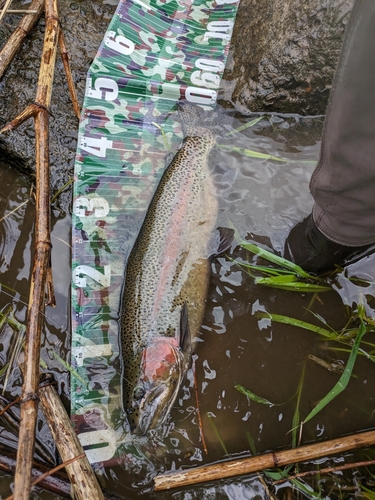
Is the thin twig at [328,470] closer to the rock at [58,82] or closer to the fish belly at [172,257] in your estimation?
the fish belly at [172,257]

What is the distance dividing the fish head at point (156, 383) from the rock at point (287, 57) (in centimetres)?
202

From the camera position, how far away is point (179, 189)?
3.09m

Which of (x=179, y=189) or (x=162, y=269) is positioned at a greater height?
(x=179, y=189)

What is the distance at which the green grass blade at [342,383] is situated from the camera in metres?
2.72

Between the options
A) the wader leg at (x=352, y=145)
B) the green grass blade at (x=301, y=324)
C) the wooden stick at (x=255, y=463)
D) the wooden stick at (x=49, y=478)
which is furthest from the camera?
the green grass blade at (x=301, y=324)

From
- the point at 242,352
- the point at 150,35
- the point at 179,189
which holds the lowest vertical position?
the point at 242,352

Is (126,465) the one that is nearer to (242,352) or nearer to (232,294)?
(242,352)

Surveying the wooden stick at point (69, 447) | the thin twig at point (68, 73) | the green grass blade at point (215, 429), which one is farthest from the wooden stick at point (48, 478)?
the thin twig at point (68, 73)

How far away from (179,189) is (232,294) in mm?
886

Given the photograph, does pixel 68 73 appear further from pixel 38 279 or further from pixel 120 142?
pixel 38 279

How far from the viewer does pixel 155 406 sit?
2633 millimetres

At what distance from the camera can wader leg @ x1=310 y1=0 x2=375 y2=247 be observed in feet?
5.45

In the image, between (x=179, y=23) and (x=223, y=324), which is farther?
(x=179, y=23)

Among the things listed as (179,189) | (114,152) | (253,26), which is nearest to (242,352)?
(179,189)
